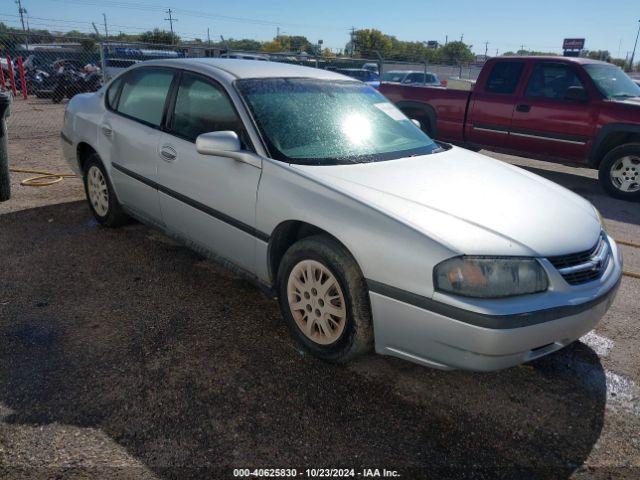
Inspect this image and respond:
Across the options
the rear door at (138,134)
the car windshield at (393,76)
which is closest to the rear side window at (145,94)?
the rear door at (138,134)

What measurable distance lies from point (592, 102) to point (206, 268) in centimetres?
586

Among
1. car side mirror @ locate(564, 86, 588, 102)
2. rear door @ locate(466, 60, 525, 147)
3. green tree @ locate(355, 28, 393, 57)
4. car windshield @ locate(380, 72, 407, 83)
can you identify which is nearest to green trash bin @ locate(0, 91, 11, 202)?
rear door @ locate(466, 60, 525, 147)

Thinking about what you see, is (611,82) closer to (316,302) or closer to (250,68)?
(250,68)

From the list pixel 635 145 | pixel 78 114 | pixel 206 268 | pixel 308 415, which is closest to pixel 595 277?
pixel 308 415

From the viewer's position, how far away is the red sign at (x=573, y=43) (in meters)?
35.0

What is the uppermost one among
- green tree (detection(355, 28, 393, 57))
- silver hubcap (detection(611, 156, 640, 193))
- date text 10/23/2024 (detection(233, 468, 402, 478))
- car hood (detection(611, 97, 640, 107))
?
green tree (detection(355, 28, 393, 57))

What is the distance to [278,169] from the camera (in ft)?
9.43

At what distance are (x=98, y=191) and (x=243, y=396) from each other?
2.97 m

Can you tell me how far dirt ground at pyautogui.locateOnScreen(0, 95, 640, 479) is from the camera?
2.19m

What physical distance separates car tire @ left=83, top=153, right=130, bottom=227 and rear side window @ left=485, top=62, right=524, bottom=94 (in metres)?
5.93

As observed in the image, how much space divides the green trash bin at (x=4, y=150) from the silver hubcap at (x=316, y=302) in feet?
13.9

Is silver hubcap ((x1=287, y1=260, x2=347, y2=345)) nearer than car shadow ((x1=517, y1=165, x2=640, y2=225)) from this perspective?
Yes

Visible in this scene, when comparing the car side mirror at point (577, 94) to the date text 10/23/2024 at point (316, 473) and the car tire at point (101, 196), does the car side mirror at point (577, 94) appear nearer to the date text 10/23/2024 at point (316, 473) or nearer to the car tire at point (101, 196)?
the car tire at point (101, 196)

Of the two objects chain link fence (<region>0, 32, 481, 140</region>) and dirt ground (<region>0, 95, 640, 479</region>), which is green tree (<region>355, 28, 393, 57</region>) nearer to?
chain link fence (<region>0, 32, 481, 140</region>)
